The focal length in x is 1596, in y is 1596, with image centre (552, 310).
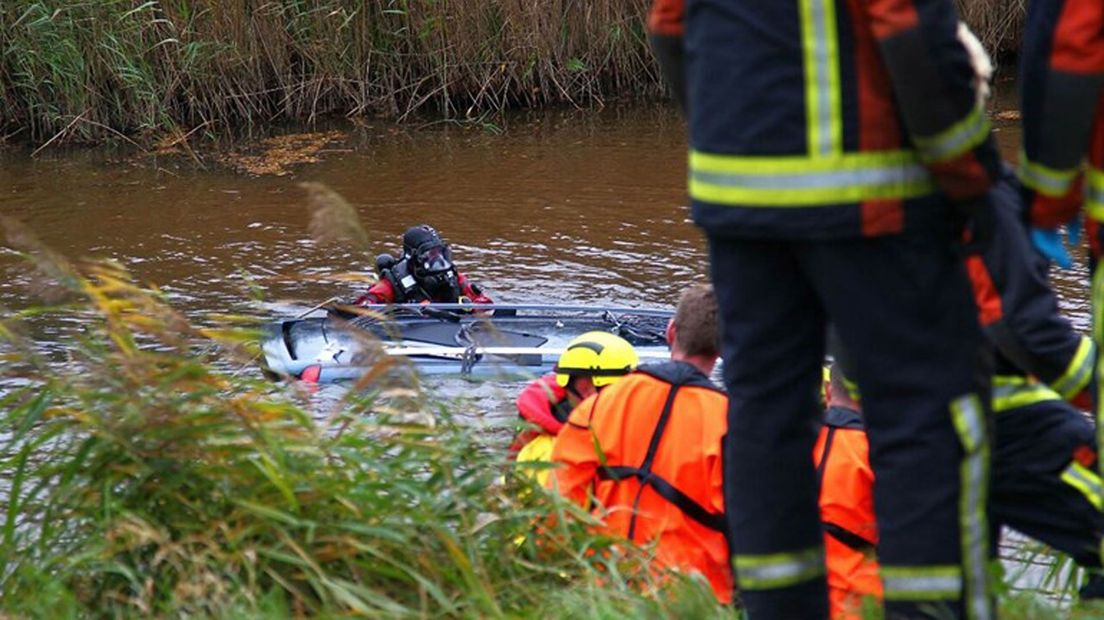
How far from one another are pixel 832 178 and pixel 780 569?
76 centimetres

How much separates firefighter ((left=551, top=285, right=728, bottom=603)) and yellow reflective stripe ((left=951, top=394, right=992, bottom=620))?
5.27ft

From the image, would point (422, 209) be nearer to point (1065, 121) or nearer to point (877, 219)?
point (1065, 121)

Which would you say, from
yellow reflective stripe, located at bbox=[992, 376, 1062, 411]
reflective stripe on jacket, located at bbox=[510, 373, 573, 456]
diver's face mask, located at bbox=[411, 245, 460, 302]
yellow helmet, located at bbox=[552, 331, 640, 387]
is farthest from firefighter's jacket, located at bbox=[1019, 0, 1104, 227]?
diver's face mask, located at bbox=[411, 245, 460, 302]

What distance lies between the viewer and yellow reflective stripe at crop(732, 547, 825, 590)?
298cm

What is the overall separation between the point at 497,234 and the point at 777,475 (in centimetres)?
1019

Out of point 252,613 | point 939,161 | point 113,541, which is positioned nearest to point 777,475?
point 939,161

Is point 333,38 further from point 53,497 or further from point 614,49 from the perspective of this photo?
point 53,497

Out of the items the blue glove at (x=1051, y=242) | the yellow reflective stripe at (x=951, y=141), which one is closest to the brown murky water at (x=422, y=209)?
the blue glove at (x=1051, y=242)

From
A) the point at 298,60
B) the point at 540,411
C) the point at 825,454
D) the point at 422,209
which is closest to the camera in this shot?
the point at 825,454

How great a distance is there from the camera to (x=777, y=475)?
2951mm

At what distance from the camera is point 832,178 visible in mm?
2705

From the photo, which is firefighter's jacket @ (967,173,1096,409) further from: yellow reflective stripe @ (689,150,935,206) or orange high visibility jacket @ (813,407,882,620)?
yellow reflective stripe @ (689,150,935,206)

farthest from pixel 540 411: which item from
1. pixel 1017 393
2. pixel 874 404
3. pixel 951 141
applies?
pixel 951 141

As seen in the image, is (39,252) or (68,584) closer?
Result: (68,584)
